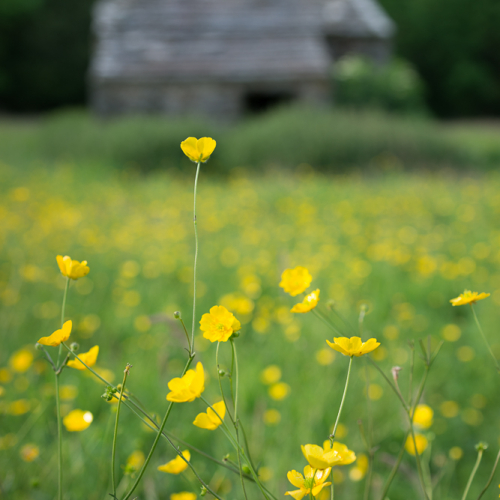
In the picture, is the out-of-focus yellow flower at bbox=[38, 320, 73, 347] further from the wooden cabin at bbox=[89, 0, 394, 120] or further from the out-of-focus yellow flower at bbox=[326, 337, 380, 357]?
the wooden cabin at bbox=[89, 0, 394, 120]

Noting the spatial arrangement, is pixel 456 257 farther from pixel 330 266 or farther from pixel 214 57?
pixel 214 57

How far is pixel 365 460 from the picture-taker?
1011 millimetres

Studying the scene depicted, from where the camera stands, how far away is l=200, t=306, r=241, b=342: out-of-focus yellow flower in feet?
1.79

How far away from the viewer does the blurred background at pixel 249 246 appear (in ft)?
4.31

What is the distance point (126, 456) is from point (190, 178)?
5337 millimetres

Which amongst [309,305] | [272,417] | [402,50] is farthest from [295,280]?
[402,50]

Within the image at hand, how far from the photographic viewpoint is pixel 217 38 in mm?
10711

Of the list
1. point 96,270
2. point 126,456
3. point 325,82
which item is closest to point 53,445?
point 126,456

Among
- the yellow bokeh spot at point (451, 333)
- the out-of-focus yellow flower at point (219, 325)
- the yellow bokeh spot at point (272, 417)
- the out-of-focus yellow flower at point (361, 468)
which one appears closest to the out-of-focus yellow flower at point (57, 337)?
the out-of-focus yellow flower at point (219, 325)

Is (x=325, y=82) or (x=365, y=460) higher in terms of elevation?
(x=365, y=460)

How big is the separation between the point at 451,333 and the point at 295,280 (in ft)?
5.29

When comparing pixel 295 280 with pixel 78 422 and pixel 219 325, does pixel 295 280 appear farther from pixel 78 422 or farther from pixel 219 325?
pixel 78 422

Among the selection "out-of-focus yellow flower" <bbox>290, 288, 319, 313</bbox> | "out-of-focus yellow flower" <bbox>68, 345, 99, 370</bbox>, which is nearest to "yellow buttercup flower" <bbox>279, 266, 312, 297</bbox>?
"out-of-focus yellow flower" <bbox>290, 288, 319, 313</bbox>

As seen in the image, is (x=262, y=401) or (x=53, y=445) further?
(x=262, y=401)
